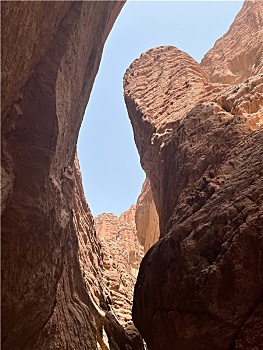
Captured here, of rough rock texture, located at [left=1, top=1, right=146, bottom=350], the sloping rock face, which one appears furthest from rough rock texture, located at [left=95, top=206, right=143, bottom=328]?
the sloping rock face

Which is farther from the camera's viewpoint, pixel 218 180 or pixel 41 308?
pixel 41 308

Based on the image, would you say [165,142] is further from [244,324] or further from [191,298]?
[244,324]

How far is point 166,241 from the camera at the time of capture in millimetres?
6648

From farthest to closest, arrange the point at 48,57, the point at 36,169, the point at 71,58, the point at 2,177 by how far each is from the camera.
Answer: the point at 71,58, the point at 48,57, the point at 36,169, the point at 2,177

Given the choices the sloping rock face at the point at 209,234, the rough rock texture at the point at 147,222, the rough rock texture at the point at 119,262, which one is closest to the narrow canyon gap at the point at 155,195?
the sloping rock face at the point at 209,234

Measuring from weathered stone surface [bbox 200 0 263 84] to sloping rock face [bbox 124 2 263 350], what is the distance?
6.30 m

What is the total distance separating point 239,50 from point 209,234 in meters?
13.4

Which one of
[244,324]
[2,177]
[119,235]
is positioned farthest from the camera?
[119,235]

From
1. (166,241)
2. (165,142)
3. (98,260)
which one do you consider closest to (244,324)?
(166,241)

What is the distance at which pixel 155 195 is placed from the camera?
12.0 meters

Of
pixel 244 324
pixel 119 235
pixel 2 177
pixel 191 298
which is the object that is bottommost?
pixel 244 324

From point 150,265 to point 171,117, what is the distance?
214 inches

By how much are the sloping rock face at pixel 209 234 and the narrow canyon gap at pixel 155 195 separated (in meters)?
0.02

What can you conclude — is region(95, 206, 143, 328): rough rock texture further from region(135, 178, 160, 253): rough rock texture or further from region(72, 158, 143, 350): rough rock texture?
region(135, 178, 160, 253): rough rock texture
